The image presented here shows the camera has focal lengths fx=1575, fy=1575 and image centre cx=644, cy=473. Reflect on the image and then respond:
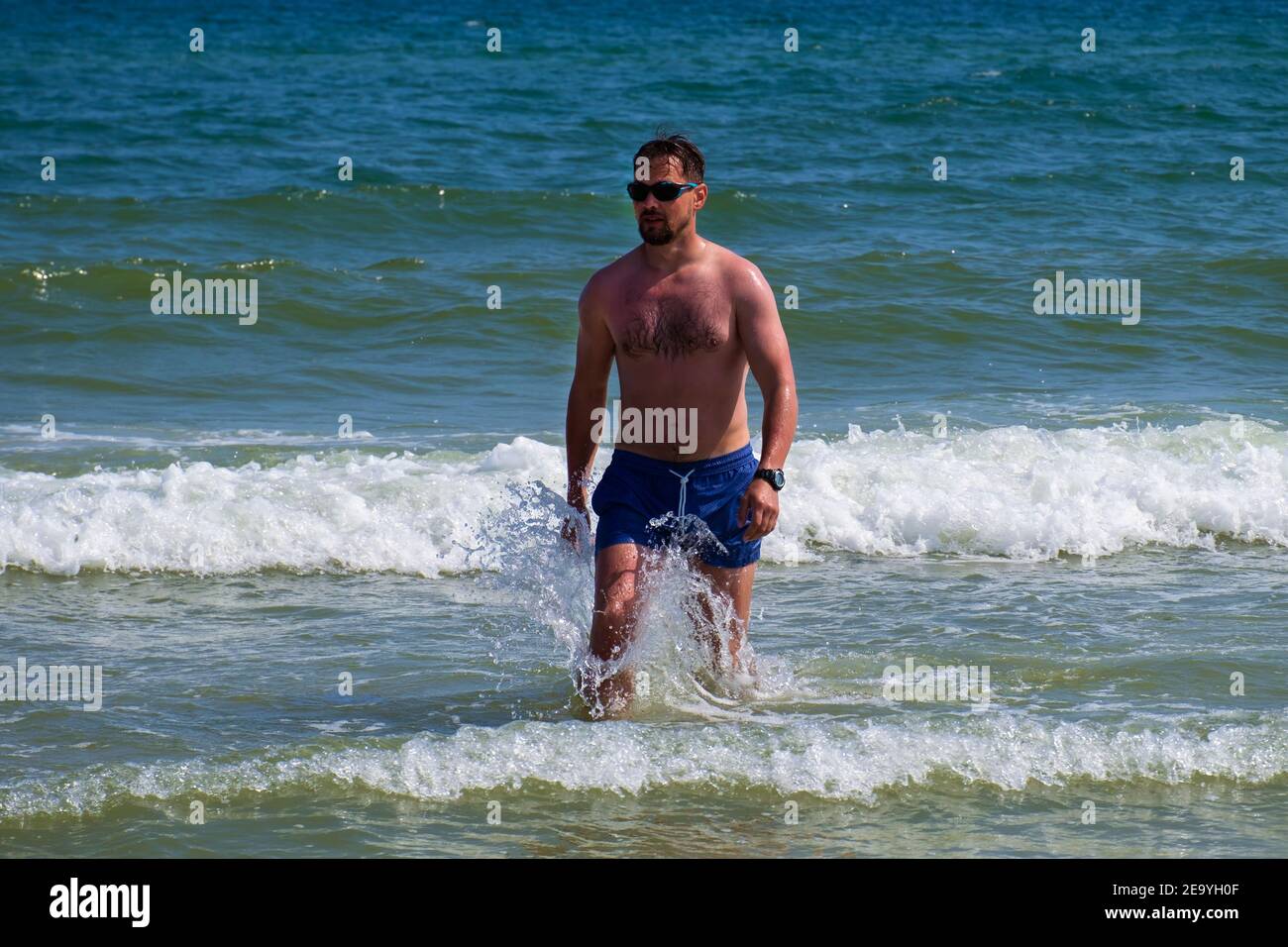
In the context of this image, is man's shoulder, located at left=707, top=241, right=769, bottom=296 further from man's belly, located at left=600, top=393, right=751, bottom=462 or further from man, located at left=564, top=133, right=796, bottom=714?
man's belly, located at left=600, top=393, right=751, bottom=462

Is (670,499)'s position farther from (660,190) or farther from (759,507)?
(660,190)

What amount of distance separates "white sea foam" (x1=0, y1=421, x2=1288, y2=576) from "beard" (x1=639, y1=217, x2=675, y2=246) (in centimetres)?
291

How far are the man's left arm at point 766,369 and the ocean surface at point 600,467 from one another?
47 centimetres

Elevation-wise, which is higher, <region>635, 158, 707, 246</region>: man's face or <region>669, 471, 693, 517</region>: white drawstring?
<region>635, 158, 707, 246</region>: man's face

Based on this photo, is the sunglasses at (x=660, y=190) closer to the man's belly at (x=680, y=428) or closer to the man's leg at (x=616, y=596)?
A: the man's belly at (x=680, y=428)

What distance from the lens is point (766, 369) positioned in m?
5.14

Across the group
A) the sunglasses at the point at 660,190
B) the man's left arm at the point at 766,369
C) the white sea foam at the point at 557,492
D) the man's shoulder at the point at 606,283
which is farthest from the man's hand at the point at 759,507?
the white sea foam at the point at 557,492

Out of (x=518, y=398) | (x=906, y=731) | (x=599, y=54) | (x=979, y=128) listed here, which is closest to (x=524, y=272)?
(x=518, y=398)

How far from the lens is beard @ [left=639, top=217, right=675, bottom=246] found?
509 centimetres

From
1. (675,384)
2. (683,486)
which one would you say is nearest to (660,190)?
(675,384)

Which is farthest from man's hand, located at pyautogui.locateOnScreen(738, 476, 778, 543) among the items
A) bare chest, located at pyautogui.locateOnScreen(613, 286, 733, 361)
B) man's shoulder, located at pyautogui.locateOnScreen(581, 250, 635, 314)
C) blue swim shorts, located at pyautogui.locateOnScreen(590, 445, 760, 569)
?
man's shoulder, located at pyautogui.locateOnScreen(581, 250, 635, 314)

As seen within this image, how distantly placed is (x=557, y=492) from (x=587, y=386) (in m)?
3.27

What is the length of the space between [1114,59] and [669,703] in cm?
2431

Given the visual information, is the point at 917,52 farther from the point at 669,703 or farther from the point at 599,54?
the point at 669,703
